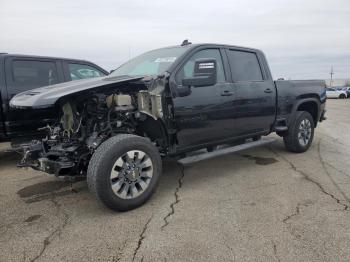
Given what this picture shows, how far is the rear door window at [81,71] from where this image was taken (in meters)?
6.77

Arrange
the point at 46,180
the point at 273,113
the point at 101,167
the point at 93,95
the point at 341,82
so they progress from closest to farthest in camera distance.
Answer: the point at 101,167, the point at 93,95, the point at 46,180, the point at 273,113, the point at 341,82

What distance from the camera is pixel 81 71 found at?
694 cm

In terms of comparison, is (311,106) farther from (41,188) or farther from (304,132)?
(41,188)

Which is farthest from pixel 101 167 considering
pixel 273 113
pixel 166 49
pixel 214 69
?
pixel 273 113

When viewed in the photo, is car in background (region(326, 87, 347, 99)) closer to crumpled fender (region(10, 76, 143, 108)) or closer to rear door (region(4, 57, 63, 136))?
rear door (region(4, 57, 63, 136))

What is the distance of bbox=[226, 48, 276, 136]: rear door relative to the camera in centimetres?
522

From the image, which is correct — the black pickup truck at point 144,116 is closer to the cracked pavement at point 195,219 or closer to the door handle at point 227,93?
the door handle at point 227,93

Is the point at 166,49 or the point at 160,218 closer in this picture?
the point at 160,218

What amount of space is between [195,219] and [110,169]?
1.01 meters

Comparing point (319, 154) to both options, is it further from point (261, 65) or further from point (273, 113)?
point (261, 65)

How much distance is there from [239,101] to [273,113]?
1011mm

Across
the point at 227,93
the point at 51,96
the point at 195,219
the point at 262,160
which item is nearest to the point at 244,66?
the point at 227,93

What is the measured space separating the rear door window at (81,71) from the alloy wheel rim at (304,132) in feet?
13.1

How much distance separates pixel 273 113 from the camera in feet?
19.3
